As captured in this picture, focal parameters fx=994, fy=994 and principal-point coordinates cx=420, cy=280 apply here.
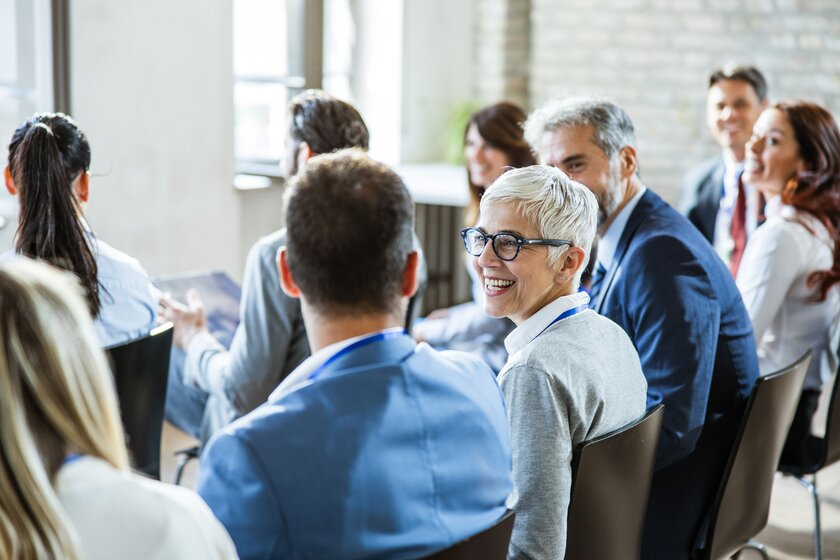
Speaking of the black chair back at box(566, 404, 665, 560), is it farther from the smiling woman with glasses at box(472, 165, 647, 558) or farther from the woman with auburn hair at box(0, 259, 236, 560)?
the woman with auburn hair at box(0, 259, 236, 560)

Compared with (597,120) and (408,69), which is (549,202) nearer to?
(597,120)

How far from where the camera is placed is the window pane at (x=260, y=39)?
16.6ft

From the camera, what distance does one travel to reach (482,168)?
139 inches

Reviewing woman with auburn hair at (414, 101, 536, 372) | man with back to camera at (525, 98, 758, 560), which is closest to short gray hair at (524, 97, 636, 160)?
man with back to camera at (525, 98, 758, 560)

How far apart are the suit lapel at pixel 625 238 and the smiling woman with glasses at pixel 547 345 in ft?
1.15

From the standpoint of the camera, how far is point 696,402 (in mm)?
2125

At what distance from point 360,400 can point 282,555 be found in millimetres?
205

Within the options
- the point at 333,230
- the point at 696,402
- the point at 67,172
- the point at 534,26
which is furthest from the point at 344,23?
the point at 333,230

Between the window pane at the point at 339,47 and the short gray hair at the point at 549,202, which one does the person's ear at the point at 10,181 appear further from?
the window pane at the point at 339,47

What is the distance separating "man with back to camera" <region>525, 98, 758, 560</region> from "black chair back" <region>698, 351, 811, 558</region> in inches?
3.1

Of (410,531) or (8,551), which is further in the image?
(410,531)

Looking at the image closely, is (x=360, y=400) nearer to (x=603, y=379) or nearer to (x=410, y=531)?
(x=410, y=531)

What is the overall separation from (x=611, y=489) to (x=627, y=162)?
1015mm

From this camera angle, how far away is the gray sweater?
5.44ft
